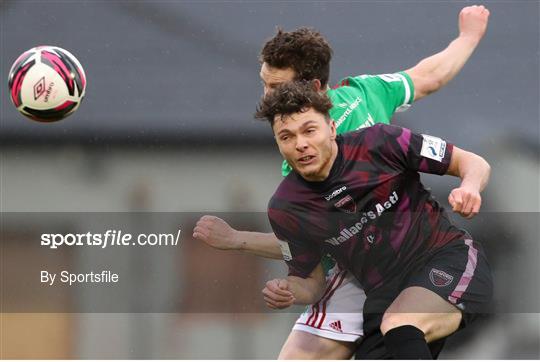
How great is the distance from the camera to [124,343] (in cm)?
474

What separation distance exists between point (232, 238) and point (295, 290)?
1.05 feet

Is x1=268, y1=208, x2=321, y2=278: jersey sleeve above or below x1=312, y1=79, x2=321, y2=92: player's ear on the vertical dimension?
below

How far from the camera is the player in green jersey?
11.8 ft

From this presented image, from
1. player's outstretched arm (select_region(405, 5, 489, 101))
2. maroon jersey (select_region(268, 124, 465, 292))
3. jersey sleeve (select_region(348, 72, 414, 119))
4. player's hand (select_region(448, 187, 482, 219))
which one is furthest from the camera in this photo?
player's outstretched arm (select_region(405, 5, 489, 101))

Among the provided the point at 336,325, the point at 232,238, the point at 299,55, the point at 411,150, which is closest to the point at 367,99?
the point at 299,55

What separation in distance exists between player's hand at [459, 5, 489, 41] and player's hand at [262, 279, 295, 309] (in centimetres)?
137

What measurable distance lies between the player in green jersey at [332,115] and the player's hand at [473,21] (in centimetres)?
39

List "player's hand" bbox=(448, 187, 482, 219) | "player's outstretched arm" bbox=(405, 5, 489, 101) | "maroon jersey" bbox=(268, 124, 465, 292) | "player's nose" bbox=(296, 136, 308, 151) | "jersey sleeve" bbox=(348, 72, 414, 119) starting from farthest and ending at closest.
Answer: "player's outstretched arm" bbox=(405, 5, 489, 101), "jersey sleeve" bbox=(348, 72, 414, 119), "maroon jersey" bbox=(268, 124, 465, 292), "player's nose" bbox=(296, 136, 308, 151), "player's hand" bbox=(448, 187, 482, 219)

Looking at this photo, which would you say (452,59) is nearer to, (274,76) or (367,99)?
(367,99)

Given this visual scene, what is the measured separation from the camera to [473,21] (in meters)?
3.96

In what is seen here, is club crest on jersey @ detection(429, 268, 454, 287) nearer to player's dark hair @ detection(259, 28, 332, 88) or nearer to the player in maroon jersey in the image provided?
the player in maroon jersey

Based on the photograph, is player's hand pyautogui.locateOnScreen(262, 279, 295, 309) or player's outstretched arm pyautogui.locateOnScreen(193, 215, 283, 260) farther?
player's outstretched arm pyautogui.locateOnScreen(193, 215, 283, 260)

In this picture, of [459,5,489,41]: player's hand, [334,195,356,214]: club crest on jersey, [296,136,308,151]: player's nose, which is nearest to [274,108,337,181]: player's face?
[296,136,308,151]: player's nose

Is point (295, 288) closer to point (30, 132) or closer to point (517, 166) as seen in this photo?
point (517, 166)
